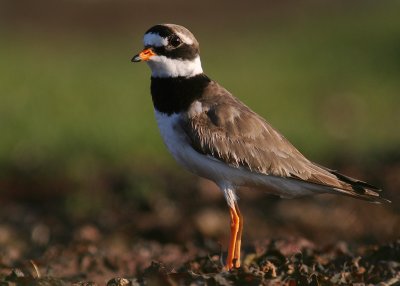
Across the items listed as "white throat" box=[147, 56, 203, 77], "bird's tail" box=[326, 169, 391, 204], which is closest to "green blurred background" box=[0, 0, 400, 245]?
"bird's tail" box=[326, 169, 391, 204]

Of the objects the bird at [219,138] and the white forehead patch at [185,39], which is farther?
the white forehead patch at [185,39]

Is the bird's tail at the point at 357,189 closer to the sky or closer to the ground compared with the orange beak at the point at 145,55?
closer to the ground

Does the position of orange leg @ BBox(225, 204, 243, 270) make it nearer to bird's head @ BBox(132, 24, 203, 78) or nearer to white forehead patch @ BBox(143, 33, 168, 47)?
bird's head @ BBox(132, 24, 203, 78)

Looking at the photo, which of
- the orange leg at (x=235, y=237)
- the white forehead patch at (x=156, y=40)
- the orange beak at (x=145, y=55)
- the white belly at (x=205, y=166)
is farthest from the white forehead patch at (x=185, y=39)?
the orange leg at (x=235, y=237)

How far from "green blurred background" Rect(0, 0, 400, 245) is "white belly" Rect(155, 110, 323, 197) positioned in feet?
8.25

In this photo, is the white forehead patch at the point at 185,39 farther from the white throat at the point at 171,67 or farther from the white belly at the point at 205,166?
the white belly at the point at 205,166

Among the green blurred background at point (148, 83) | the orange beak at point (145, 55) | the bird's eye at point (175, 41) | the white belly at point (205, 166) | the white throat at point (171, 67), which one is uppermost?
the bird's eye at point (175, 41)

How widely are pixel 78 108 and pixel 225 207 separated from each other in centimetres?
842

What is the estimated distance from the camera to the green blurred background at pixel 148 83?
39.1ft

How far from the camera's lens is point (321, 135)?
1569 cm

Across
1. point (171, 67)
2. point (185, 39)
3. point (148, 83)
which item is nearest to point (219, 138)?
point (171, 67)

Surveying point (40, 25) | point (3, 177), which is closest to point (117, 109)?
point (3, 177)

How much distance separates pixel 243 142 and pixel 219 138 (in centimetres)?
19

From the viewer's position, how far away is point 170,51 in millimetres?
6492
